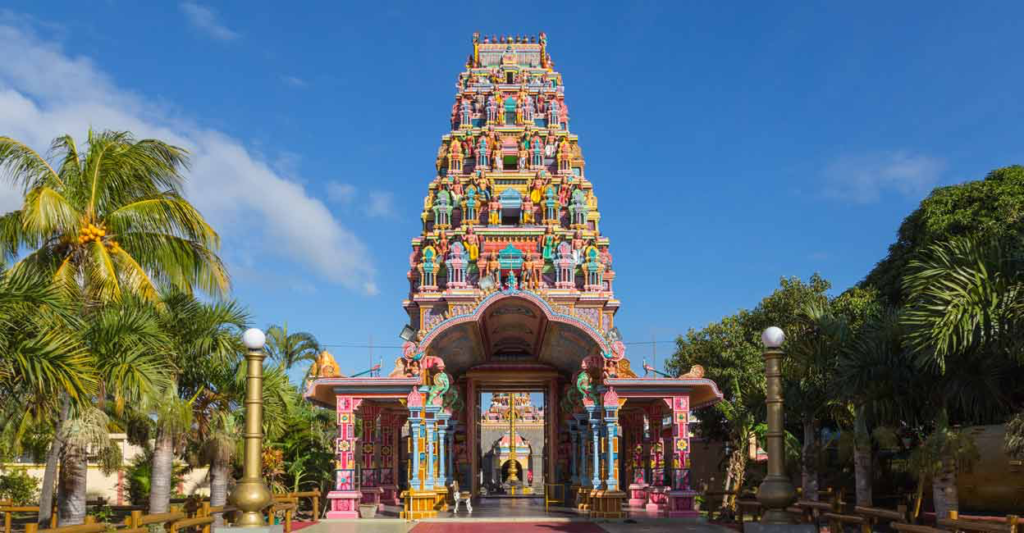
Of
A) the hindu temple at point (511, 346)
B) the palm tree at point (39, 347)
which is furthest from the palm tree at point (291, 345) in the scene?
the palm tree at point (39, 347)

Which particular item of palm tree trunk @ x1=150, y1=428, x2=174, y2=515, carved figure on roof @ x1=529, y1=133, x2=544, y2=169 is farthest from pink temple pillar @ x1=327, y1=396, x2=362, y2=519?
carved figure on roof @ x1=529, y1=133, x2=544, y2=169

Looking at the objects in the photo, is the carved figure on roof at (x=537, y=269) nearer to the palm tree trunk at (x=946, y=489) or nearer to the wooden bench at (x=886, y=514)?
the palm tree trunk at (x=946, y=489)

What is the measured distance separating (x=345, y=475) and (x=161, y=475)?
6762mm

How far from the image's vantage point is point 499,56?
35469 millimetres

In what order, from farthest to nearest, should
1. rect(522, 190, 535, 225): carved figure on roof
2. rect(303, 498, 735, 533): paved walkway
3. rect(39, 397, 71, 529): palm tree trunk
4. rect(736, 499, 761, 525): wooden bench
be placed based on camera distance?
rect(522, 190, 535, 225): carved figure on roof → rect(303, 498, 735, 533): paved walkway → rect(736, 499, 761, 525): wooden bench → rect(39, 397, 71, 529): palm tree trunk

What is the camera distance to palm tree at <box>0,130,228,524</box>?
Answer: 14.3 metres

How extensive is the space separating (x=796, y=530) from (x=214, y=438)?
11479mm

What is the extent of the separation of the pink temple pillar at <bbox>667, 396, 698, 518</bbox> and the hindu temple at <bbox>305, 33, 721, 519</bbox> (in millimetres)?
34

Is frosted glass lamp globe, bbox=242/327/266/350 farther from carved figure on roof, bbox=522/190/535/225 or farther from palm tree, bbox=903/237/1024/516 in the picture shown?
carved figure on roof, bbox=522/190/535/225

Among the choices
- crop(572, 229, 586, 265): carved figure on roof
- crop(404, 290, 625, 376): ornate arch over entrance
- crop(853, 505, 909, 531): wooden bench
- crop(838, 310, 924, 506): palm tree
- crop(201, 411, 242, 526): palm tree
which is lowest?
crop(853, 505, 909, 531): wooden bench

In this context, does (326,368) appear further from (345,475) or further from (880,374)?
(880,374)

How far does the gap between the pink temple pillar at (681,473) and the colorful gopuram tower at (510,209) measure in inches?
236

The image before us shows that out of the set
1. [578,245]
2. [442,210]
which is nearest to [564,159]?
[578,245]

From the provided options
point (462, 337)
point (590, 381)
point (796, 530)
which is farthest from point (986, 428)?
point (462, 337)
